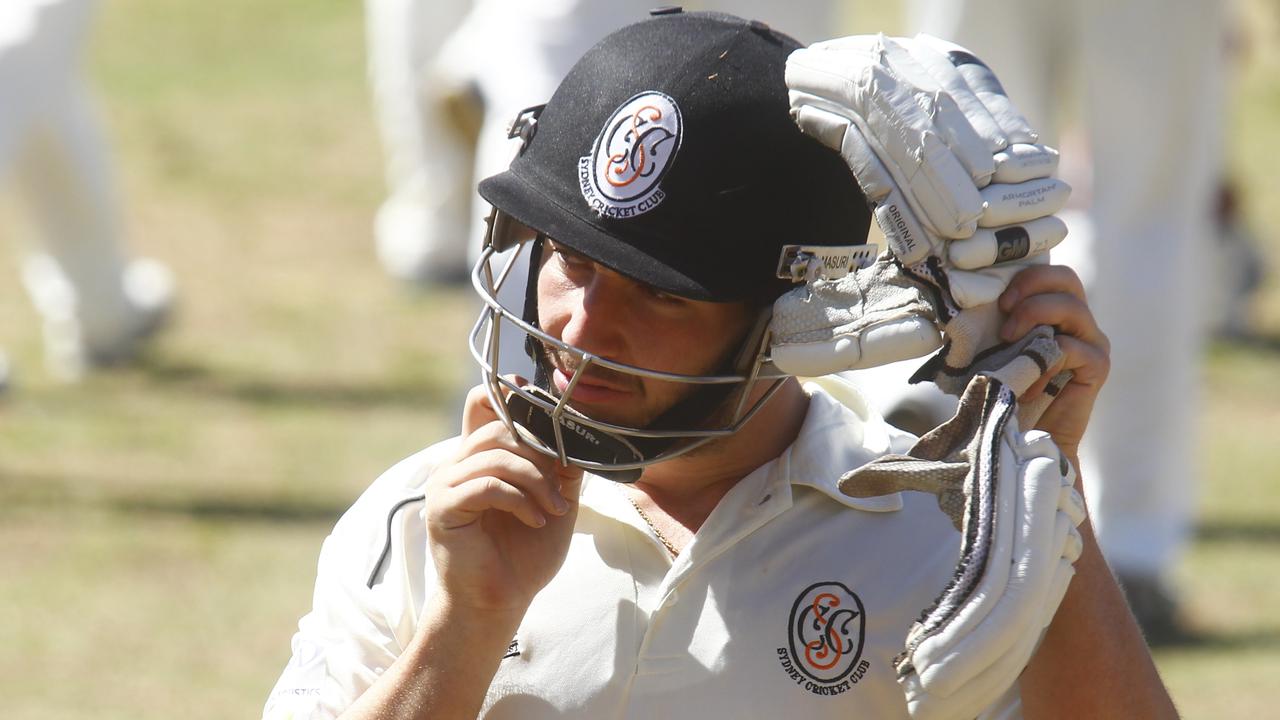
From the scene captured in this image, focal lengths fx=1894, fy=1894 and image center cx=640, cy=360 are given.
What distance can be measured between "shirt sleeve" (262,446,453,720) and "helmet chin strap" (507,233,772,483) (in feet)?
0.76

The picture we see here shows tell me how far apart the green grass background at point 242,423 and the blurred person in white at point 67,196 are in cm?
18

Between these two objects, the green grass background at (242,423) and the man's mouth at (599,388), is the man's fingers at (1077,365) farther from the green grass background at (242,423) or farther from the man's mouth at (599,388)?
the green grass background at (242,423)

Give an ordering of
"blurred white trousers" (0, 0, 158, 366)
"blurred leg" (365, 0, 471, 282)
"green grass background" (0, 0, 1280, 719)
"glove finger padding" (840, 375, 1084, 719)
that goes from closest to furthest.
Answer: "glove finger padding" (840, 375, 1084, 719) → "green grass background" (0, 0, 1280, 719) → "blurred white trousers" (0, 0, 158, 366) → "blurred leg" (365, 0, 471, 282)

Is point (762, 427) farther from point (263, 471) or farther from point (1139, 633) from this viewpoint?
point (263, 471)

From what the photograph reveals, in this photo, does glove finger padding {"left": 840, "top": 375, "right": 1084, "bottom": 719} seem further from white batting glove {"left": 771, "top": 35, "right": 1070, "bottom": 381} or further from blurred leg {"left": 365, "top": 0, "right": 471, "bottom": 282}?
blurred leg {"left": 365, "top": 0, "right": 471, "bottom": 282}

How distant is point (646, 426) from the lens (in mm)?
2371

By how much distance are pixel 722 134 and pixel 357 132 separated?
1049 centimetres

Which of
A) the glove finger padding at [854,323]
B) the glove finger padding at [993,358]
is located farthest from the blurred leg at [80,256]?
the glove finger padding at [993,358]

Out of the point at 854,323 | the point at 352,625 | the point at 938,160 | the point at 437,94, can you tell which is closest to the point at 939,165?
the point at 938,160

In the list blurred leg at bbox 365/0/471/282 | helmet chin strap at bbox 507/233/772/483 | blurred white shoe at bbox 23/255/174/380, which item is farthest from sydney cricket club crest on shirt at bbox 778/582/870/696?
blurred leg at bbox 365/0/471/282

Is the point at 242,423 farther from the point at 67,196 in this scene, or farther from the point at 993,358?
the point at 993,358

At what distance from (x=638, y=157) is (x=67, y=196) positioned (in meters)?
5.74

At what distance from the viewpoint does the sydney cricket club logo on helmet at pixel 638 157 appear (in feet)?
7.67

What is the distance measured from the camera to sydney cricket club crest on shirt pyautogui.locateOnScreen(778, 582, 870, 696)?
2322 millimetres
